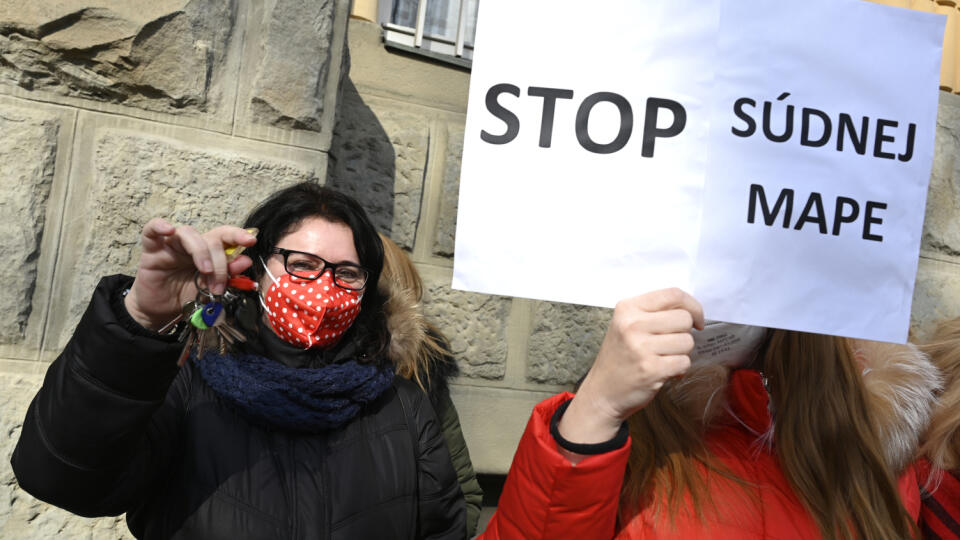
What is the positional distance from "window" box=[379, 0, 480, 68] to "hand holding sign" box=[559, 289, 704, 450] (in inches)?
77.9

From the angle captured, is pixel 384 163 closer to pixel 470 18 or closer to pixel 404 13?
pixel 404 13

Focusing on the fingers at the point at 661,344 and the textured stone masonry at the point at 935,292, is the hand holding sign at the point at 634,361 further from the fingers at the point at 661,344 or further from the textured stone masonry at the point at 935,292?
the textured stone masonry at the point at 935,292

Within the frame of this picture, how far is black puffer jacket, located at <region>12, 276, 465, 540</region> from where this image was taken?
1232mm

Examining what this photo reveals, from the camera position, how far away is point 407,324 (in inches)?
81.7

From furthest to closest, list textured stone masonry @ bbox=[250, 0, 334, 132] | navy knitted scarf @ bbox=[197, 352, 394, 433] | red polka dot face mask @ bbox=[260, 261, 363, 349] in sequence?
textured stone masonry @ bbox=[250, 0, 334, 132] < red polka dot face mask @ bbox=[260, 261, 363, 349] < navy knitted scarf @ bbox=[197, 352, 394, 433]

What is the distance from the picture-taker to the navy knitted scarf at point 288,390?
1630 mm

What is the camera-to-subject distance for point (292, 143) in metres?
2.20

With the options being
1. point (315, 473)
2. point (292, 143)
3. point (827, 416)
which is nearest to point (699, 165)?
point (827, 416)

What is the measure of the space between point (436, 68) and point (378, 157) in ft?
1.44

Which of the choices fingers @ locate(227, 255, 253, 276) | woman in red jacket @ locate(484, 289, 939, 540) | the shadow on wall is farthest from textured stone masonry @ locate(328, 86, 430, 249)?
woman in red jacket @ locate(484, 289, 939, 540)

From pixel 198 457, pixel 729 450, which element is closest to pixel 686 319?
pixel 729 450

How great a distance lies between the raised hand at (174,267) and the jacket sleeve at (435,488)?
76 cm

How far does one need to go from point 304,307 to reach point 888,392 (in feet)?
4.13

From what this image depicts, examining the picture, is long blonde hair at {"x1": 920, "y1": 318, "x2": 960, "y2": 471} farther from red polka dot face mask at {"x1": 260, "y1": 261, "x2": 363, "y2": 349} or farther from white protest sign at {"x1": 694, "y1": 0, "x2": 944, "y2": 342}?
red polka dot face mask at {"x1": 260, "y1": 261, "x2": 363, "y2": 349}
